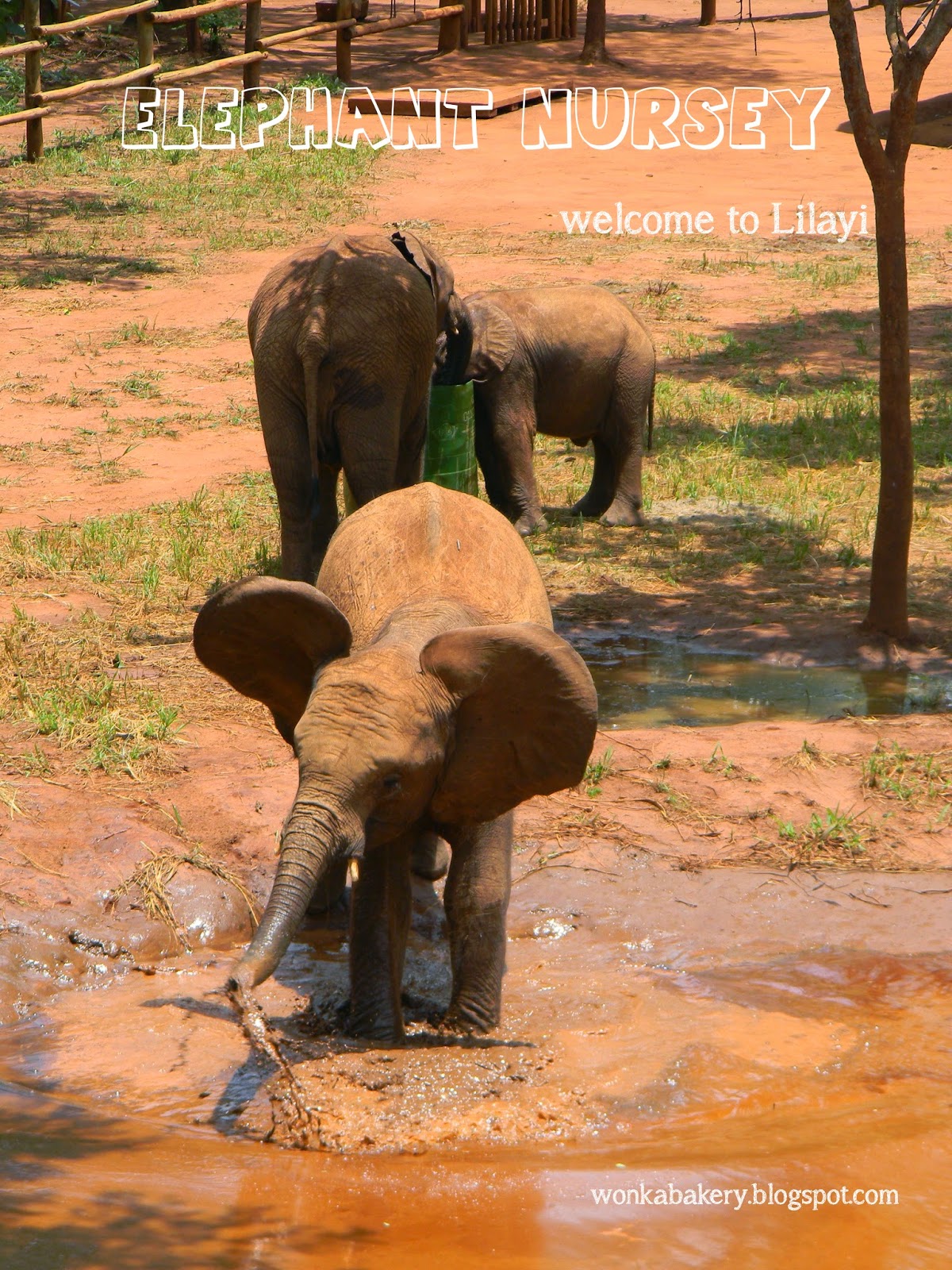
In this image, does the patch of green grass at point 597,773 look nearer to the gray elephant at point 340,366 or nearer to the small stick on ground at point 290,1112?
→ the gray elephant at point 340,366

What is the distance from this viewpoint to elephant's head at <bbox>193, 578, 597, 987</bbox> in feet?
12.7

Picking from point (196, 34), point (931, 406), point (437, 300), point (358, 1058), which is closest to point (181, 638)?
point (437, 300)

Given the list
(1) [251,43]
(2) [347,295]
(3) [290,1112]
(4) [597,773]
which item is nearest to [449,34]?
(1) [251,43]

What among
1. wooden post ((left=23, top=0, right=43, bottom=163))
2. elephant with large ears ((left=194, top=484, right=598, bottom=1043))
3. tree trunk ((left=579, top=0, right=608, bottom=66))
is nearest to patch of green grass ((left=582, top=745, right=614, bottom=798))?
elephant with large ears ((left=194, top=484, right=598, bottom=1043))

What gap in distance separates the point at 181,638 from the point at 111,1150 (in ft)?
13.5

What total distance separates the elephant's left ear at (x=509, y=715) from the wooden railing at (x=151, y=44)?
15.8 m

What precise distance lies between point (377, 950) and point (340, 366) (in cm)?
343

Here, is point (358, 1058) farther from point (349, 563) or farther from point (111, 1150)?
point (349, 563)

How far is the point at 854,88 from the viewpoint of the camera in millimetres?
7484

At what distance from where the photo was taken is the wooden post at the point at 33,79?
1877cm

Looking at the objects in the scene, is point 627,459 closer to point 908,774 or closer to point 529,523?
point 529,523

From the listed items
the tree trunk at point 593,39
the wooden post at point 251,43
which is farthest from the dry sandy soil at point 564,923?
the tree trunk at point 593,39

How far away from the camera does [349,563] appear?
507 centimetres

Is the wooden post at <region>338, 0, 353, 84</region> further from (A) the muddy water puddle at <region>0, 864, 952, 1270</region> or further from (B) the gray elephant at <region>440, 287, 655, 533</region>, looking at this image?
(A) the muddy water puddle at <region>0, 864, 952, 1270</region>
